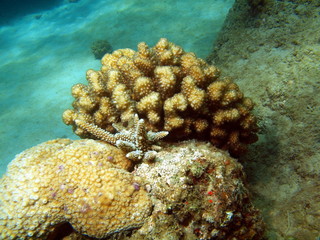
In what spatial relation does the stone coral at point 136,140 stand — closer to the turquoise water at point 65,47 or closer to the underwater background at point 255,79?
the underwater background at point 255,79

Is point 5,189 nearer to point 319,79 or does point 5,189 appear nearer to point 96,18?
point 319,79

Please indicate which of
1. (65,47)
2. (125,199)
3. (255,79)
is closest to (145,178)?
(125,199)

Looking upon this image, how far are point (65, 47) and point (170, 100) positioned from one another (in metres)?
13.0

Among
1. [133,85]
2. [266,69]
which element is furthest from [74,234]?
[266,69]

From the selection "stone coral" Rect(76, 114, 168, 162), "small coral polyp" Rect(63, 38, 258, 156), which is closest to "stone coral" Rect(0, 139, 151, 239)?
"stone coral" Rect(76, 114, 168, 162)

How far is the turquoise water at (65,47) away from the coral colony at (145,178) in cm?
617

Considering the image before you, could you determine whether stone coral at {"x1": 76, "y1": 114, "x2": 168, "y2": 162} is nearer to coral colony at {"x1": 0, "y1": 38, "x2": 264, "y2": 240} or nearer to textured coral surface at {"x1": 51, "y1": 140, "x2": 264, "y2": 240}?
coral colony at {"x1": 0, "y1": 38, "x2": 264, "y2": 240}

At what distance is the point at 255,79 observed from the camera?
4.38 m

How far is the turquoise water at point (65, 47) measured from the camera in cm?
891

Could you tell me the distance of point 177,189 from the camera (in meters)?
2.09

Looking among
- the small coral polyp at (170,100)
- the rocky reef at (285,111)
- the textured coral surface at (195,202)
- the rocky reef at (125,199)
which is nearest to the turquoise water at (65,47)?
the rocky reef at (285,111)

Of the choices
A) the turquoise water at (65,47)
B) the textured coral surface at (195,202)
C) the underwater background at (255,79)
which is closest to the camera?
the textured coral surface at (195,202)

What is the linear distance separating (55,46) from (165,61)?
43.9ft

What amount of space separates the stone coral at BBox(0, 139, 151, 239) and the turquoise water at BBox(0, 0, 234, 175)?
258 inches
